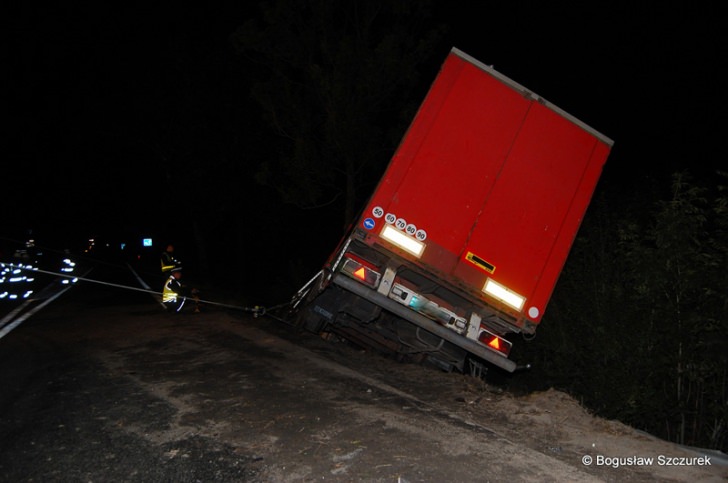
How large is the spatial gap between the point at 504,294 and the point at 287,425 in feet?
9.32

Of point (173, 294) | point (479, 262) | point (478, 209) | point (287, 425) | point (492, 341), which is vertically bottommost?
point (287, 425)

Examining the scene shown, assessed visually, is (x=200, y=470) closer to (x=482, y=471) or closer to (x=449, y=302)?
(x=482, y=471)

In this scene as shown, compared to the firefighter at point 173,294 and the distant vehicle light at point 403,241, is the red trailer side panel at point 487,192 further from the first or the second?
the firefighter at point 173,294

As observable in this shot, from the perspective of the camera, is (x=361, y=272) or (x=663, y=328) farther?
(x=361, y=272)

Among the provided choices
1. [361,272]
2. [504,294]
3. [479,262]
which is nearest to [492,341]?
[504,294]

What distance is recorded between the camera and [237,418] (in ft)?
14.6

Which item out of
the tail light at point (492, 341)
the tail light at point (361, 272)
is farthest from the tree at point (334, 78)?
the tail light at point (492, 341)

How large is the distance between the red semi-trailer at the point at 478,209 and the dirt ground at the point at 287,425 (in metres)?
0.91

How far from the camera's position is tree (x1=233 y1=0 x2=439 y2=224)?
12102 millimetres

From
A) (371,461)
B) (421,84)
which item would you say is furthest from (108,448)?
(421,84)

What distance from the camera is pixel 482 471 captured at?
3.48 meters

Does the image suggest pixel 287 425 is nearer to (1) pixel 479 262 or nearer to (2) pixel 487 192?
(1) pixel 479 262

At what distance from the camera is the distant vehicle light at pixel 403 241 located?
5.77 m

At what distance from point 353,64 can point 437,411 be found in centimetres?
957
